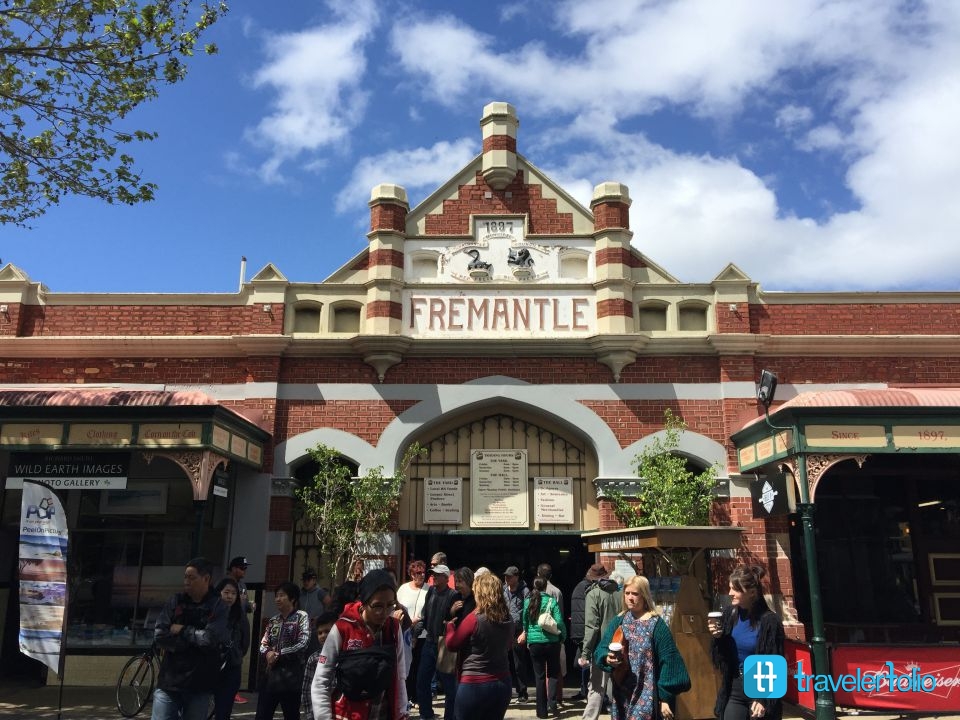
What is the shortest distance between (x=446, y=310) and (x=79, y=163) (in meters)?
6.07

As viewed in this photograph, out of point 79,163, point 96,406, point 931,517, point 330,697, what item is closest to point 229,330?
point 96,406

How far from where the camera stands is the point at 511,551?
571 inches

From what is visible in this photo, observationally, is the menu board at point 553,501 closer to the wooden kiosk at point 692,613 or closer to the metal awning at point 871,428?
the wooden kiosk at point 692,613

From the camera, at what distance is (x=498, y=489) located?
1363 cm

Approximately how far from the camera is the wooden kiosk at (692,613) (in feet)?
30.7

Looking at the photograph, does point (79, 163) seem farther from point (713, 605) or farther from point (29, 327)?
point (713, 605)

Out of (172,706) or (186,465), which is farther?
(186,465)

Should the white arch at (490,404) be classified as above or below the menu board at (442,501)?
above

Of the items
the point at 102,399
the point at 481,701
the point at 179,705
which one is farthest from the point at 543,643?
the point at 102,399

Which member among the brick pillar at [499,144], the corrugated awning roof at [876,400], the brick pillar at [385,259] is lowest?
the corrugated awning roof at [876,400]

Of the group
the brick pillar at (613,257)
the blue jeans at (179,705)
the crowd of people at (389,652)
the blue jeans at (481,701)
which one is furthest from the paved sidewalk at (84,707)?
the brick pillar at (613,257)

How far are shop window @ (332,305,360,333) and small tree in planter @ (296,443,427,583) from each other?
223cm

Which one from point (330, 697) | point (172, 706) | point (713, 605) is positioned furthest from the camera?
point (713, 605)

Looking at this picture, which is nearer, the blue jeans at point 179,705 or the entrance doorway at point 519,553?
the blue jeans at point 179,705
